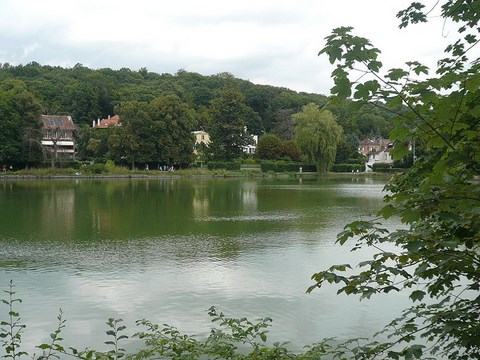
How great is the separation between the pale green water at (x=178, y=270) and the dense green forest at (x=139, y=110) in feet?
12.6

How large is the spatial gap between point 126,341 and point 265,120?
8194 centimetres

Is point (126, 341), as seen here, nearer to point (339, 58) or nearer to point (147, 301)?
point (147, 301)

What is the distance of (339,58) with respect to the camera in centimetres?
215

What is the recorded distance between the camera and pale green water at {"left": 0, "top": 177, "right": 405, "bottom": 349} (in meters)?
5.76

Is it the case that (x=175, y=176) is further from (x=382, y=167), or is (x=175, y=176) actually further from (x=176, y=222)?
(x=176, y=222)

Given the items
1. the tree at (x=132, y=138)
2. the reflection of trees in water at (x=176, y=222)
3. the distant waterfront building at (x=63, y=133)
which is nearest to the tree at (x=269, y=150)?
the tree at (x=132, y=138)

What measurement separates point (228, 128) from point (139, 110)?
42.1 ft

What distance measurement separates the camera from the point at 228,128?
193 feet

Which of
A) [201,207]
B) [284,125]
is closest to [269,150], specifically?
[284,125]

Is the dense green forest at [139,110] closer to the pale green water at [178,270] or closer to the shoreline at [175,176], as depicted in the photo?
the shoreline at [175,176]

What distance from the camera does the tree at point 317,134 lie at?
4856 cm

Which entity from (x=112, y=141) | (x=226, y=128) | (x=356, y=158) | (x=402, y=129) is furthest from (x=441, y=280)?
(x=356, y=158)

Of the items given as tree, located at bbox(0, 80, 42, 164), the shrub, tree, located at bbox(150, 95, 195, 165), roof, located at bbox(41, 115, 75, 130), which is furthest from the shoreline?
Result: roof, located at bbox(41, 115, 75, 130)

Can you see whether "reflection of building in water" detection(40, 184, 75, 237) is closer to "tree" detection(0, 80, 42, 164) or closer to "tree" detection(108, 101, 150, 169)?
"tree" detection(0, 80, 42, 164)
